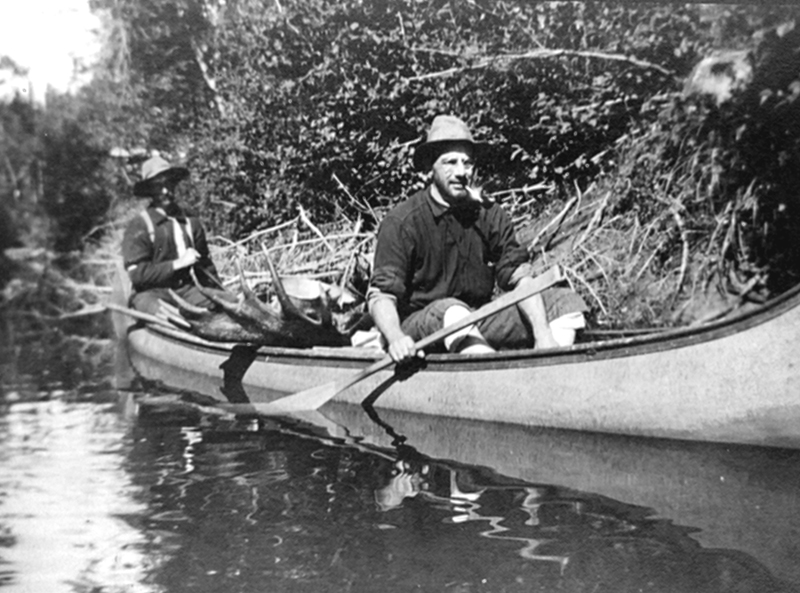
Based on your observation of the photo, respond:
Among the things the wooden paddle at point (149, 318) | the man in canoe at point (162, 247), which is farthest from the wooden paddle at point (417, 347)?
the man in canoe at point (162, 247)

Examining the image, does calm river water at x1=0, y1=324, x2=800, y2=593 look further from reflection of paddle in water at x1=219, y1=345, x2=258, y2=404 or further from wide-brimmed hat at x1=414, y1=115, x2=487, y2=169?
wide-brimmed hat at x1=414, y1=115, x2=487, y2=169

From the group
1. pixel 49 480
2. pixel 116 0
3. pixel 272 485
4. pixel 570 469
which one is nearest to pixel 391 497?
pixel 272 485

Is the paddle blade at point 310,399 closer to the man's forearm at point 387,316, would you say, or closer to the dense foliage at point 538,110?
the man's forearm at point 387,316

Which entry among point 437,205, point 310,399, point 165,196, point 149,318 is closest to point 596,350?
point 437,205

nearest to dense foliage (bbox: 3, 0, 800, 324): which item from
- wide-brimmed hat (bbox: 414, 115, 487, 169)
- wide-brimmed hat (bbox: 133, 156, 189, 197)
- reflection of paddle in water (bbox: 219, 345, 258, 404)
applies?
wide-brimmed hat (bbox: 133, 156, 189, 197)

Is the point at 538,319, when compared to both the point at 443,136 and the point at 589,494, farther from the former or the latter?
the point at 589,494

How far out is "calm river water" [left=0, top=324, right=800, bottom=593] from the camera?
243 cm

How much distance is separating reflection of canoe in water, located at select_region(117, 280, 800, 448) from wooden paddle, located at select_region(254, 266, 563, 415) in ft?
0.40

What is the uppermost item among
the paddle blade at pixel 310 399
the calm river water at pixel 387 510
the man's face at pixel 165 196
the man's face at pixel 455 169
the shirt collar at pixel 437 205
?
the man's face at pixel 165 196

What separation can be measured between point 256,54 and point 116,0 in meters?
1.71

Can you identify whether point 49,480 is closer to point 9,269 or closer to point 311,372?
point 311,372

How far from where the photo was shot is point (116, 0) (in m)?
5.32

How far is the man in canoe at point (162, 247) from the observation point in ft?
23.5

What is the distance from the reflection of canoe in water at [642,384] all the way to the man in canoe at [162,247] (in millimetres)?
2903
